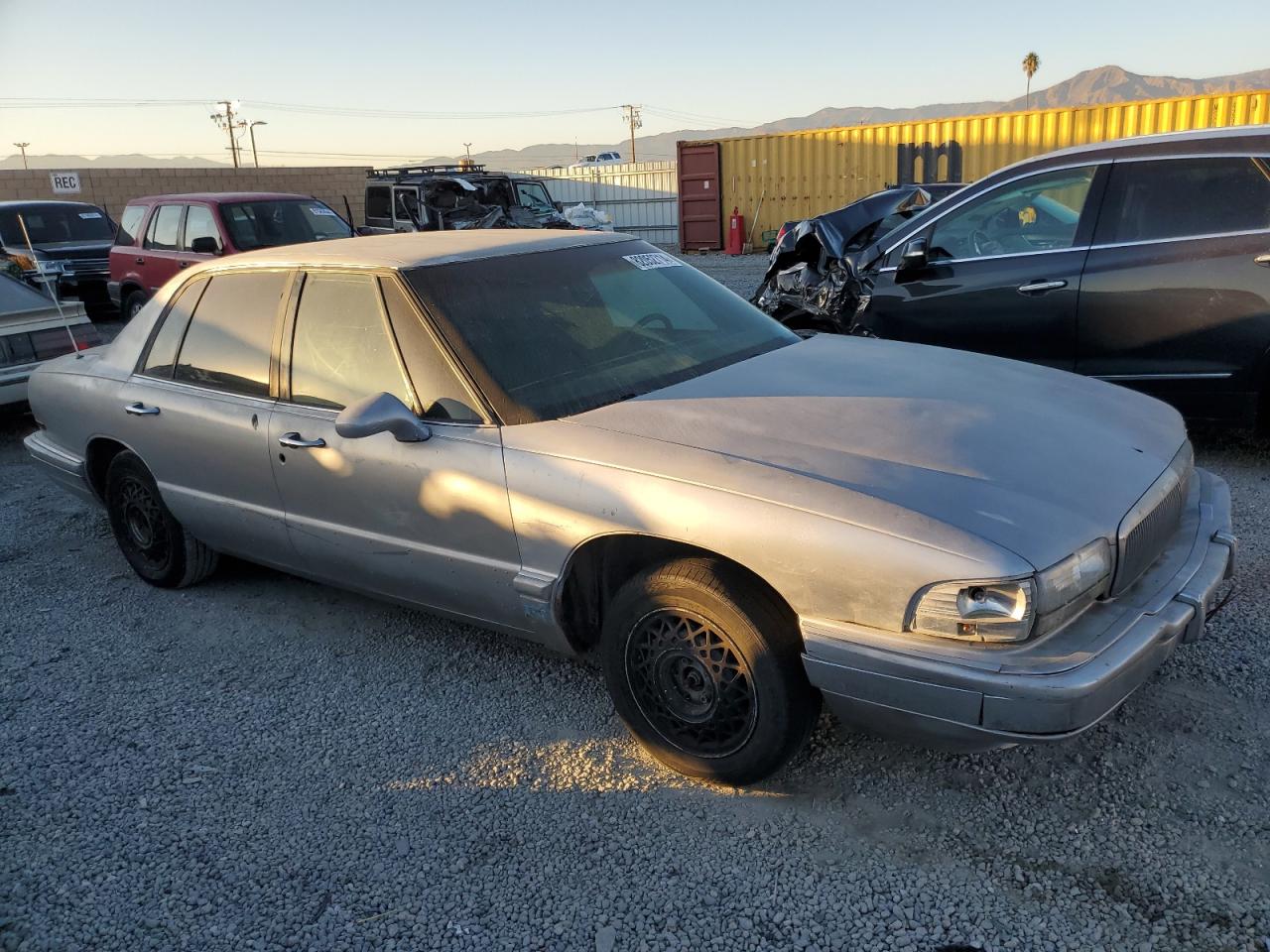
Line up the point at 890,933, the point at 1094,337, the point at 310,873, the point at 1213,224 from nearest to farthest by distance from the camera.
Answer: the point at 890,933
the point at 310,873
the point at 1213,224
the point at 1094,337

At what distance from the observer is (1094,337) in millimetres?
5324

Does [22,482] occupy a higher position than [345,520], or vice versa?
[345,520]

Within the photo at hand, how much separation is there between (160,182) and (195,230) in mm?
19209

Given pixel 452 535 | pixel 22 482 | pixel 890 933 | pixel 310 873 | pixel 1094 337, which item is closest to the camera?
pixel 890 933

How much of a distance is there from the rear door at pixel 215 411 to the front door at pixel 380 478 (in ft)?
0.50

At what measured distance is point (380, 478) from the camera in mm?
3385

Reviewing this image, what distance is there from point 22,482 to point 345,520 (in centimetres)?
457

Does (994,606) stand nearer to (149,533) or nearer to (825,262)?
(149,533)

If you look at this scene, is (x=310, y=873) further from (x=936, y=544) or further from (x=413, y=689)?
(x=936, y=544)

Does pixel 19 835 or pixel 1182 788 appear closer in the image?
pixel 1182 788

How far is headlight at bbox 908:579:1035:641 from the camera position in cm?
233

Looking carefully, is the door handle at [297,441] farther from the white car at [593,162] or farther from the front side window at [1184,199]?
the white car at [593,162]

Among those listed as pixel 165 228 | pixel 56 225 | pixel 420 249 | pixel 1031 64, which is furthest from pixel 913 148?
pixel 1031 64

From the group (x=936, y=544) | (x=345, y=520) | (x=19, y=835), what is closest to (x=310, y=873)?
(x=19, y=835)
